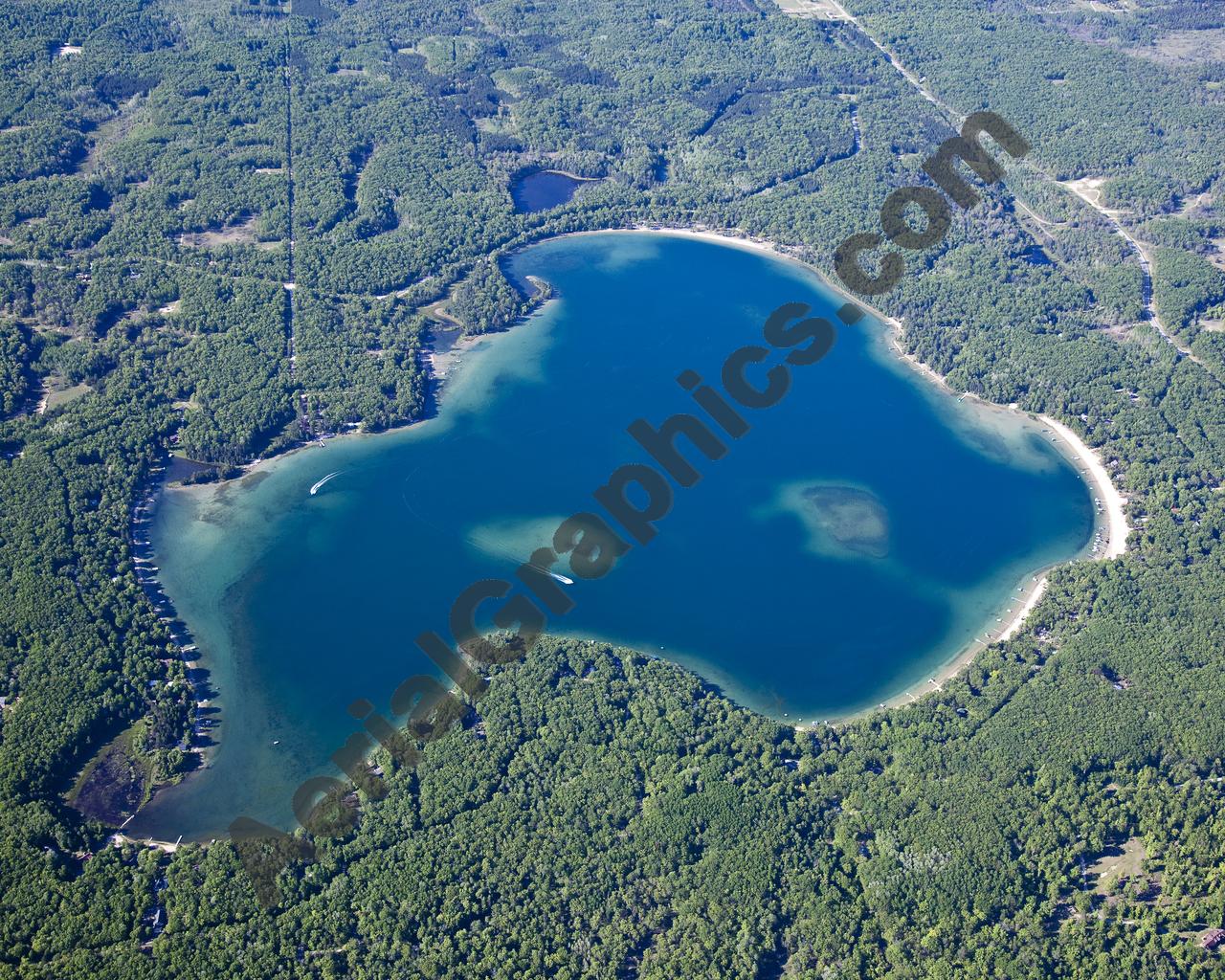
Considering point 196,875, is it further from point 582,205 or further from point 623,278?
point 582,205

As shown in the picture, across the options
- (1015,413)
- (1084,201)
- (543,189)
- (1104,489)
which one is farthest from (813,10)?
(1104,489)

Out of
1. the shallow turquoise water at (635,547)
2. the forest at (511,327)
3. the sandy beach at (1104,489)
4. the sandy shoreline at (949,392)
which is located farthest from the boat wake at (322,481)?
the sandy beach at (1104,489)

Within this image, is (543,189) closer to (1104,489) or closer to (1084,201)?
(1084,201)

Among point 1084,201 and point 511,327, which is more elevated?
point 1084,201

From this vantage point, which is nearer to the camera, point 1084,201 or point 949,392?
point 949,392

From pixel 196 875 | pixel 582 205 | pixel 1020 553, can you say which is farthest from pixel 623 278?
pixel 196 875
